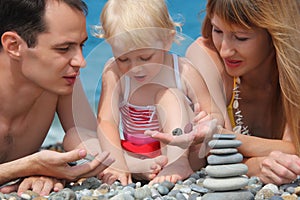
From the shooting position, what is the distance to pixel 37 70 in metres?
3.23

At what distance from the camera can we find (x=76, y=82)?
337 cm

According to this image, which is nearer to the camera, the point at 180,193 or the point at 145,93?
the point at 180,193

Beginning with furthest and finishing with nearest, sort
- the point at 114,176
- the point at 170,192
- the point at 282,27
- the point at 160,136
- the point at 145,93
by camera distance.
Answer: the point at 145,93 < the point at 282,27 < the point at 114,176 < the point at 160,136 < the point at 170,192

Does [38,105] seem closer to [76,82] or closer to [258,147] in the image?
[76,82]

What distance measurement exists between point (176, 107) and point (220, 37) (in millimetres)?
489

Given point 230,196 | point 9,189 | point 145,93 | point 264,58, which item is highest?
point 264,58

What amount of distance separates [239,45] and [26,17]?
121 centimetres

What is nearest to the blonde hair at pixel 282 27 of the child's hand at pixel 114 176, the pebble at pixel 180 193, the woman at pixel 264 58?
the woman at pixel 264 58

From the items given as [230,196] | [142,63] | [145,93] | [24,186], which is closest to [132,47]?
[142,63]

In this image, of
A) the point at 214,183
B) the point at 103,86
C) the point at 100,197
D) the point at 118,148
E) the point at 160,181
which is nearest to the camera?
the point at 214,183

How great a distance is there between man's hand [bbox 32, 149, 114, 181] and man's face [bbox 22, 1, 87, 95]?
0.47 metres

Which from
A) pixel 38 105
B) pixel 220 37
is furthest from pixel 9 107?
pixel 220 37

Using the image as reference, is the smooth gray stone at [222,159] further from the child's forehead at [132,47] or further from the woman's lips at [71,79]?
the woman's lips at [71,79]

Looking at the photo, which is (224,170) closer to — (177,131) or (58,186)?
(177,131)
